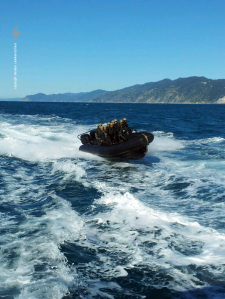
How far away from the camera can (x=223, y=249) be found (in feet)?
21.2

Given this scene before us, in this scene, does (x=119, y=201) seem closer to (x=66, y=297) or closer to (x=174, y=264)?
(x=174, y=264)

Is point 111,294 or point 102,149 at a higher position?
point 102,149

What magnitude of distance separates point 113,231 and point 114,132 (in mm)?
9655

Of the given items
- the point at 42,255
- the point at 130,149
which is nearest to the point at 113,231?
the point at 42,255

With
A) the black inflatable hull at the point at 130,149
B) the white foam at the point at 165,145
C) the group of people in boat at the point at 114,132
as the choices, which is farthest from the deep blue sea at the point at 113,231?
the white foam at the point at 165,145

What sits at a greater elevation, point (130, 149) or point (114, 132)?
point (114, 132)

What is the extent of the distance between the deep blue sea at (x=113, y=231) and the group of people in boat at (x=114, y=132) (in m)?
2.29

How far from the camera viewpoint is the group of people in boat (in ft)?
54.0

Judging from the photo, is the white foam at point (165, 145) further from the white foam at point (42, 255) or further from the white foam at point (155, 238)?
the white foam at point (42, 255)

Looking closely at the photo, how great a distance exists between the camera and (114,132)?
16688 millimetres

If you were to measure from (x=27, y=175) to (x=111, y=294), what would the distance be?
910cm

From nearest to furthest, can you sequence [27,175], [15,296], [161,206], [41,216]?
[15,296] → [41,216] → [161,206] → [27,175]

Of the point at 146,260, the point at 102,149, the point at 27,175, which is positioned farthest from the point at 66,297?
the point at 102,149

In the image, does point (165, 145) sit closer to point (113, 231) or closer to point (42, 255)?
point (113, 231)
